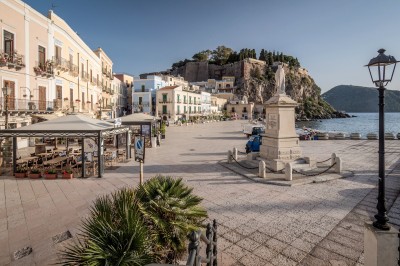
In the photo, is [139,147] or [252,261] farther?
[139,147]

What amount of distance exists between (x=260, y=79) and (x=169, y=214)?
10195 centimetres

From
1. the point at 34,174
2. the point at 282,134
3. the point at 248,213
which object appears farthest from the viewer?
the point at 282,134

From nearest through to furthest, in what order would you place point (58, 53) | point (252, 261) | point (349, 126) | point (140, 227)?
point (140, 227)
point (252, 261)
point (58, 53)
point (349, 126)

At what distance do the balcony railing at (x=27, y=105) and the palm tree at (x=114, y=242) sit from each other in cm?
1639

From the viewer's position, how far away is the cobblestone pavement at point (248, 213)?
4555 millimetres

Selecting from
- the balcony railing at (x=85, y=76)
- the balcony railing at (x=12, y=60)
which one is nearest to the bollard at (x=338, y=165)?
the balcony railing at (x=12, y=60)

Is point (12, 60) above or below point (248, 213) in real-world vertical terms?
above

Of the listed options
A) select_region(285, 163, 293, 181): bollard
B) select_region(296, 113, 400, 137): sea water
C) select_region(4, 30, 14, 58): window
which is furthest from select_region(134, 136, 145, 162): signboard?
select_region(296, 113, 400, 137): sea water

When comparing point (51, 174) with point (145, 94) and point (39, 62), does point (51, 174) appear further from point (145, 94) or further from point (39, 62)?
point (145, 94)

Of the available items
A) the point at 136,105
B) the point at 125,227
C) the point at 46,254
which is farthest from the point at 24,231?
the point at 136,105

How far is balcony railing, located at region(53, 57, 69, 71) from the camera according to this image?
65.6 feet

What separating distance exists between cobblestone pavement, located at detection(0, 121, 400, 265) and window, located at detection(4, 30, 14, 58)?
1062 cm

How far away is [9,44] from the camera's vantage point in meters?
16.2

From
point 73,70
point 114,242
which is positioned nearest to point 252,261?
point 114,242
